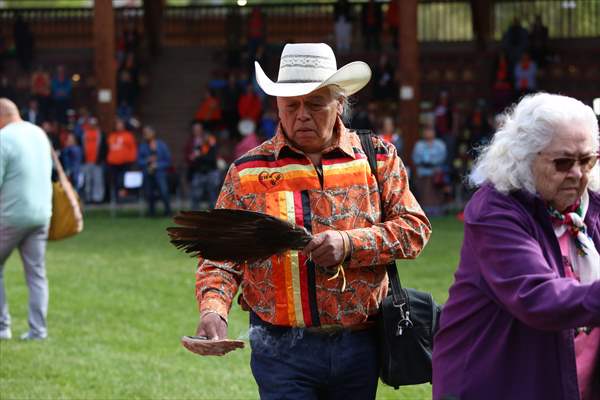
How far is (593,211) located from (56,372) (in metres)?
6.22

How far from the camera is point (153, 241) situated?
19.5 m

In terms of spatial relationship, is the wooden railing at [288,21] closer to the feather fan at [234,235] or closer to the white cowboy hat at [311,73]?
the white cowboy hat at [311,73]

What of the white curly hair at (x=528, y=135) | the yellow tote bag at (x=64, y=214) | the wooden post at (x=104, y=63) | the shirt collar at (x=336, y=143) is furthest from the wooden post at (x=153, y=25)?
the white curly hair at (x=528, y=135)

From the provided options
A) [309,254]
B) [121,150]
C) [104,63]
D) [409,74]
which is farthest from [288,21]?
[309,254]

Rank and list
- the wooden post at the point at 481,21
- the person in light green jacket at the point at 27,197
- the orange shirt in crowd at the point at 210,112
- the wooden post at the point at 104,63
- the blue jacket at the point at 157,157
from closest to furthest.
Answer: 1. the person in light green jacket at the point at 27,197
2. the blue jacket at the point at 157,157
3. the wooden post at the point at 104,63
4. the orange shirt in crowd at the point at 210,112
5. the wooden post at the point at 481,21

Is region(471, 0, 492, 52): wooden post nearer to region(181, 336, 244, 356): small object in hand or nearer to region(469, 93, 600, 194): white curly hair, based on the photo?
region(181, 336, 244, 356): small object in hand

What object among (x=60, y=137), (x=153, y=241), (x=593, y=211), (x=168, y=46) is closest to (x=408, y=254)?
(x=593, y=211)

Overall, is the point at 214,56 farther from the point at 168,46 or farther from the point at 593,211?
the point at 593,211

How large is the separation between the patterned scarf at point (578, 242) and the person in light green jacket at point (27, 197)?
731cm

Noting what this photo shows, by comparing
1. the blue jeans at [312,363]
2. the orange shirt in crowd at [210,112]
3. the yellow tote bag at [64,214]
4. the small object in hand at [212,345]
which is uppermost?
the small object in hand at [212,345]

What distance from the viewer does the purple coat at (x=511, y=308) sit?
3463 millimetres

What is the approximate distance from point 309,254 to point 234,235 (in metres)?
0.27

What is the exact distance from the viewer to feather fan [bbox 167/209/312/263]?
431 cm

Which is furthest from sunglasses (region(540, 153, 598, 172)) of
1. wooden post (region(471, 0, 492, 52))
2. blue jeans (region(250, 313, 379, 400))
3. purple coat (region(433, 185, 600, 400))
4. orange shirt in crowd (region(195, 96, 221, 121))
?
wooden post (region(471, 0, 492, 52))
